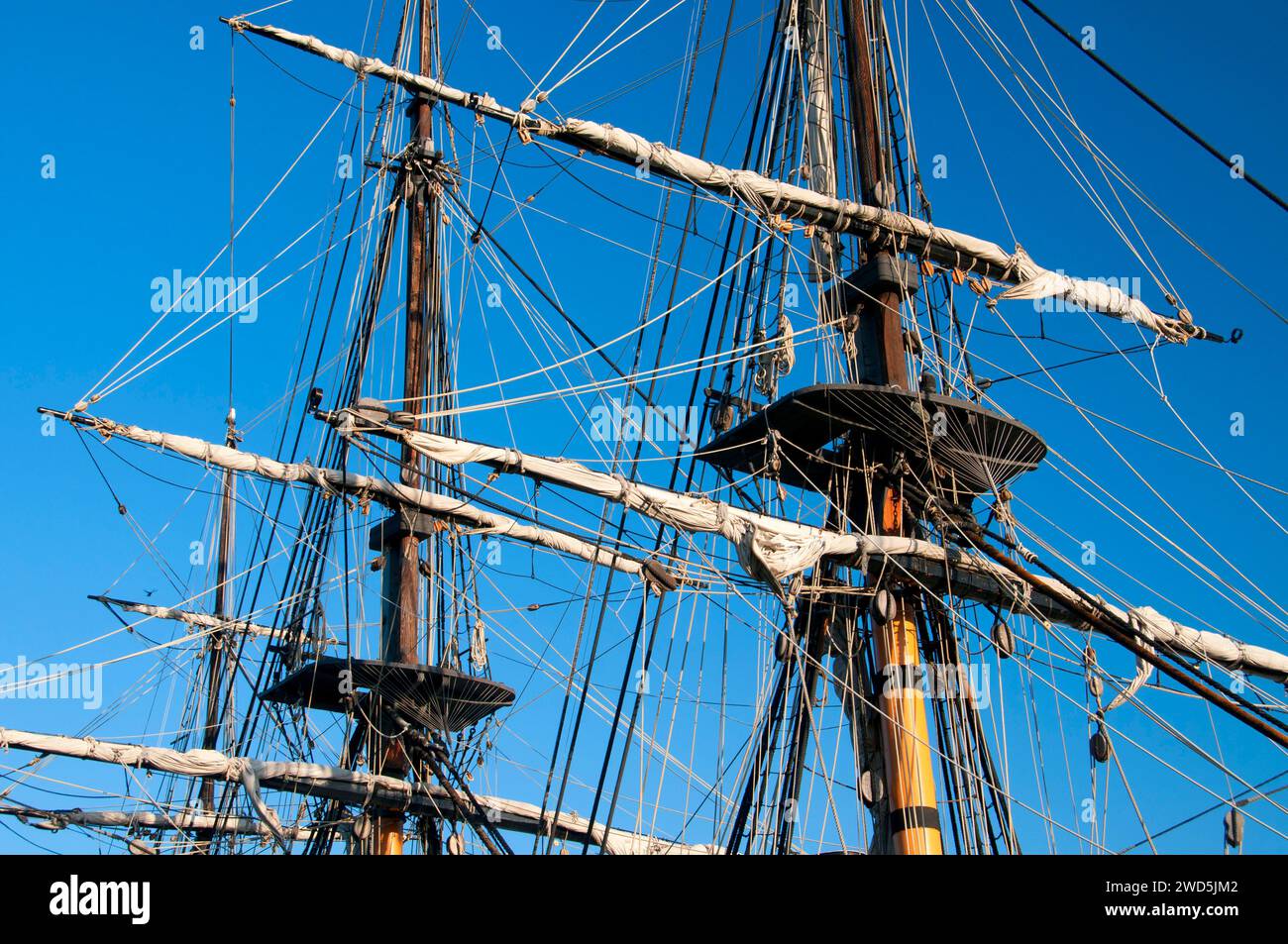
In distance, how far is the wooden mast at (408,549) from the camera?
3025 cm

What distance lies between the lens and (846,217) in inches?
895

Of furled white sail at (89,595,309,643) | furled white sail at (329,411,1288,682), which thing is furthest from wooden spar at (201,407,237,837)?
furled white sail at (329,411,1288,682)

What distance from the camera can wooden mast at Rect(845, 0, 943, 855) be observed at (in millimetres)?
18953

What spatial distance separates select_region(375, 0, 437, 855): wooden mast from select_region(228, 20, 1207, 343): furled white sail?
7.83 m

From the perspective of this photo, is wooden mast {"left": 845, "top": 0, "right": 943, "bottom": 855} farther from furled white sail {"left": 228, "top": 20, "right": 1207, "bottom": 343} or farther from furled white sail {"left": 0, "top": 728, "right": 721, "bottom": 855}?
furled white sail {"left": 0, "top": 728, "right": 721, "bottom": 855}

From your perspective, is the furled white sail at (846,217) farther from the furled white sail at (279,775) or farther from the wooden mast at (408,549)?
the furled white sail at (279,775)

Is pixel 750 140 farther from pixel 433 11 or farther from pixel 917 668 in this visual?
pixel 433 11

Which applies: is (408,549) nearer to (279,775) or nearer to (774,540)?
(279,775)

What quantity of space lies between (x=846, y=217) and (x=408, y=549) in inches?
474

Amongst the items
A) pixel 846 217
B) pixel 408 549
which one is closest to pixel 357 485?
pixel 408 549

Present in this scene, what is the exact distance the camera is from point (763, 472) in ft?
71.2
